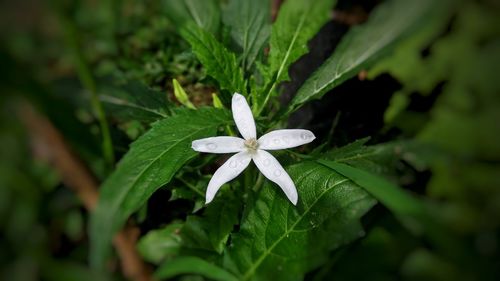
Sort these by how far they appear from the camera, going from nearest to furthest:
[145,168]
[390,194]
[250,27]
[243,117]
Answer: [390,194] < [145,168] < [243,117] < [250,27]

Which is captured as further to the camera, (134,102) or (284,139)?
(134,102)

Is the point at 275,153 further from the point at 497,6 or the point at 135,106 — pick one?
the point at 497,6

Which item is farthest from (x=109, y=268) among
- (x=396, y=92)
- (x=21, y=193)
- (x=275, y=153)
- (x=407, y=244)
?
(x=396, y=92)

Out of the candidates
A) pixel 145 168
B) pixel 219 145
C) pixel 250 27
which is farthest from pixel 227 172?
pixel 250 27

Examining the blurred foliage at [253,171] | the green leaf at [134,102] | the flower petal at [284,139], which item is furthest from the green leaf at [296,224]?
the green leaf at [134,102]

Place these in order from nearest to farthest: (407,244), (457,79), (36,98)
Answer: (36,98) < (407,244) < (457,79)

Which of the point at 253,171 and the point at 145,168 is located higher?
the point at 145,168

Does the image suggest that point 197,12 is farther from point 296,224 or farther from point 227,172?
point 296,224
